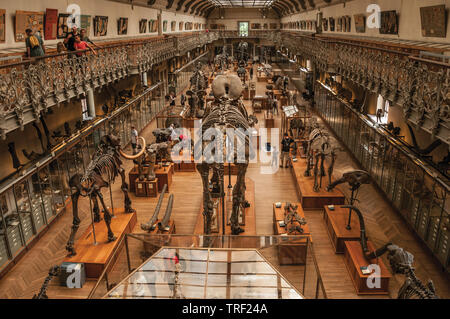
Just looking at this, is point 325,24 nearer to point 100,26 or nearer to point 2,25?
point 100,26

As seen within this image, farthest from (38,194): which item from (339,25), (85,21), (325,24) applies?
(325,24)

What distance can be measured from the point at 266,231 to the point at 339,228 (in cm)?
166

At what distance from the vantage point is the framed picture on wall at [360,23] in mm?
15902

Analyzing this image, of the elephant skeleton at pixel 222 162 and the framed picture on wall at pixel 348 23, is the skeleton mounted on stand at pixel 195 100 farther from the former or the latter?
the elephant skeleton at pixel 222 162

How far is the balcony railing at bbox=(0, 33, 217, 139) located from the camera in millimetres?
6652

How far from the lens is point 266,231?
845 cm

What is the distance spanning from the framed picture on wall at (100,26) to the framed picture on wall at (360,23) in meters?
11.5

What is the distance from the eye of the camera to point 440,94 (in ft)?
19.7

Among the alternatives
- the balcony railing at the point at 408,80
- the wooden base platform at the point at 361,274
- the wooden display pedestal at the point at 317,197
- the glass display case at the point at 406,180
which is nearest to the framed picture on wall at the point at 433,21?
the balcony railing at the point at 408,80

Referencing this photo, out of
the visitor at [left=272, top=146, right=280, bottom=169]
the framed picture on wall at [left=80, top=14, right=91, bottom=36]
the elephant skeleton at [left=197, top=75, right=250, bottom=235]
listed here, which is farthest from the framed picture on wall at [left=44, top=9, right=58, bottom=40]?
the visitor at [left=272, top=146, right=280, bottom=169]
